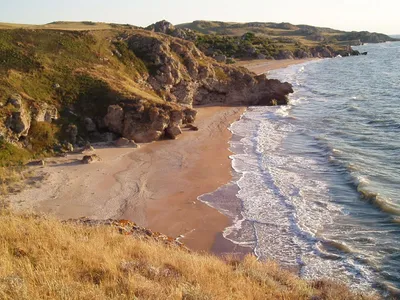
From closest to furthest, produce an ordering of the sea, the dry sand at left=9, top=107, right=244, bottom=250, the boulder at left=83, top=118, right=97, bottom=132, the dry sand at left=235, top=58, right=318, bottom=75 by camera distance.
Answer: the sea, the dry sand at left=9, top=107, right=244, bottom=250, the boulder at left=83, top=118, right=97, bottom=132, the dry sand at left=235, top=58, right=318, bottom=75

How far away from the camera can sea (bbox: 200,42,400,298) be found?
14.7 metres

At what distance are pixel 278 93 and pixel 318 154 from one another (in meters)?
22.5

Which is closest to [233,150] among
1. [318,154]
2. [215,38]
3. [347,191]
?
[318,154]

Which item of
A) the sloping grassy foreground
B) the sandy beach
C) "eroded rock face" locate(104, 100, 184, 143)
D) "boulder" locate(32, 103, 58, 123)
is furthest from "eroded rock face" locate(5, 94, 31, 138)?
the sloping grassy foreground

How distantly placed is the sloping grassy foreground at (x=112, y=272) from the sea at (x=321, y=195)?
3148mm

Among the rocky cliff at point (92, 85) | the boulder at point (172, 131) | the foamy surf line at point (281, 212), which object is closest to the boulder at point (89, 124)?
the rocky cliff at point (92, 85)

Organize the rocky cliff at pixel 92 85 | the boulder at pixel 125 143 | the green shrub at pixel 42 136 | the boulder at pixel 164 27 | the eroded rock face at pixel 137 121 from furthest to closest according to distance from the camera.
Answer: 1. the boulder at pixel 164 27
2. the eroded rock face at pixel 137 121
3. the boulder at pixel 125 143
4. the rocky cliff at pixel 92 85
5. the green shrub at pixel 42 136

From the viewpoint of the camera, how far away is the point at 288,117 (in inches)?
1612

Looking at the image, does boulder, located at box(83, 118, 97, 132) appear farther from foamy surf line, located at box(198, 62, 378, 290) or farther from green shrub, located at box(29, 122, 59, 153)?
foamy surf line, located at box(198, 62, 378, 290)

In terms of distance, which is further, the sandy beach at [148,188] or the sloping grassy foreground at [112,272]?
the sandy beach at [148,188]

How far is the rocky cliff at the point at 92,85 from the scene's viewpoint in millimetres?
26578

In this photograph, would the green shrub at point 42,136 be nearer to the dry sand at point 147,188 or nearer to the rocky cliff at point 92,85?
the rocky cliff at point 92,85

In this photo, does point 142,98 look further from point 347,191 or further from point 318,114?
point 318,114

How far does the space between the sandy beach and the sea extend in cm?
105
